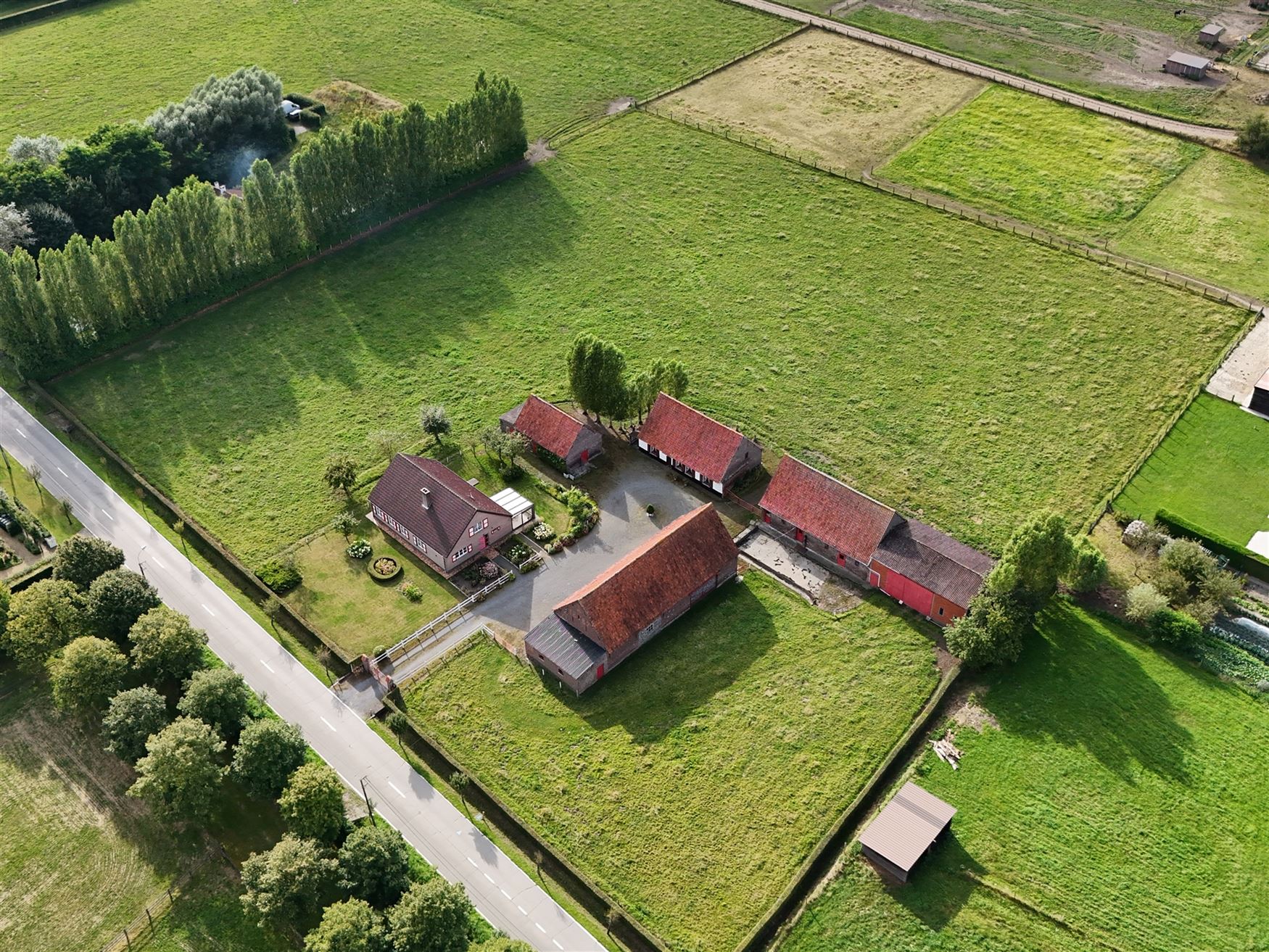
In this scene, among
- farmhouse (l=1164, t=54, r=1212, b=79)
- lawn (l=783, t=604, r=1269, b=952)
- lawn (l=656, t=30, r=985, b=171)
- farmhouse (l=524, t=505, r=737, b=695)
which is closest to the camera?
lawn (l=783, t=604, r=1269, b=952)

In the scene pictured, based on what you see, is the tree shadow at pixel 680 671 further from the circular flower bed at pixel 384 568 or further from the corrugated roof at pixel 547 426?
the corrugated roof at pixel 547 426

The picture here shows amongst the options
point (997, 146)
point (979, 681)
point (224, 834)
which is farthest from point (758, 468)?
point (997, 146)

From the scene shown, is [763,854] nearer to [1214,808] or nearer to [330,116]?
[1214,808]

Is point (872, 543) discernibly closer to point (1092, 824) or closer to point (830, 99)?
point (1092, 824)

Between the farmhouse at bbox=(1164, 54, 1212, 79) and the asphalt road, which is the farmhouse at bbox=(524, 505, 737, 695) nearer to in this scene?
the asphalt road

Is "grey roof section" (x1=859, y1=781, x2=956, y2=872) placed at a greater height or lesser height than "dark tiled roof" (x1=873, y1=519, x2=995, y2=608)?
lesser

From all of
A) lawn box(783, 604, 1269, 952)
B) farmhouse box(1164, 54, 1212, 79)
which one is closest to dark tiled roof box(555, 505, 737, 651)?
lawn box(783, 604, 1269, 952)
